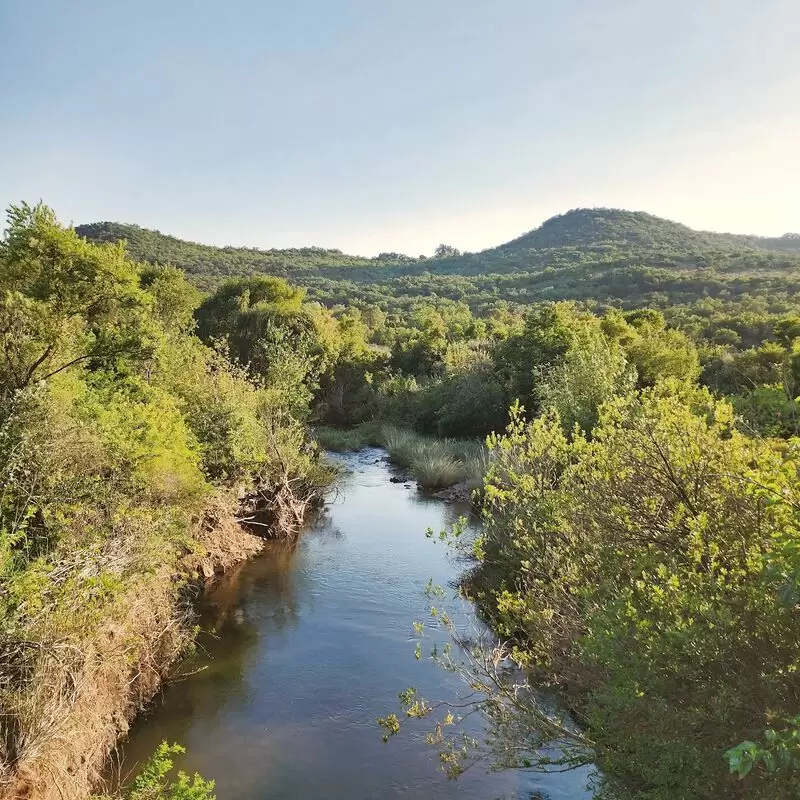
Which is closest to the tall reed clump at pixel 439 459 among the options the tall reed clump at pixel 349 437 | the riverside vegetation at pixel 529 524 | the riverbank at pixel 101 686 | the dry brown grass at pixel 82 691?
the riverside vegetation at pixel 529 524

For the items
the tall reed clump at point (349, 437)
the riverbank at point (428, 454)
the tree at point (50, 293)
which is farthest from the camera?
the tall reed clump at point (349, 437)

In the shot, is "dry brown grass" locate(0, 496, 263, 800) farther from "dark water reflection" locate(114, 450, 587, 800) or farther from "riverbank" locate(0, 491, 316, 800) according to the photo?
"dark water reflection" locate(114, 450, 587, 800)

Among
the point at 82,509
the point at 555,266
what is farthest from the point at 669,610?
the point at 555,266

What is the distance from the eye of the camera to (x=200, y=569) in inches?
538

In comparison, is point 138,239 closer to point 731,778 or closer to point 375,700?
point 375,700

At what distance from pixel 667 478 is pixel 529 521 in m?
4.26

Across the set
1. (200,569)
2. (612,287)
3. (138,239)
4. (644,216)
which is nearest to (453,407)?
(200,569)

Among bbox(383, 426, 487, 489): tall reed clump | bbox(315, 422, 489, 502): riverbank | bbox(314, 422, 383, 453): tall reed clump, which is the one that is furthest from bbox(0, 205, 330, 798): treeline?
bbox(314, 422, 383, 453): tall reed clump

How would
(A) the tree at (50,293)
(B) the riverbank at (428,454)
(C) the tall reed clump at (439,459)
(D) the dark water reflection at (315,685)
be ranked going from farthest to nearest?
(C) the tall reed clump at (439,459)
(B) the riverbank at (428,454)
(A) the tree at (50,293)
(D) the dark water reflection at (315,685)

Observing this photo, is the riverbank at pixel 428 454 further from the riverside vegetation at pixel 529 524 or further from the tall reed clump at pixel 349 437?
the riverside vegetation at pixel 529 524

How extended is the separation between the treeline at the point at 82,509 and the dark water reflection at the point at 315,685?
2.75 feet

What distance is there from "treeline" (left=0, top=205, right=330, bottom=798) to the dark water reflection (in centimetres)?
84

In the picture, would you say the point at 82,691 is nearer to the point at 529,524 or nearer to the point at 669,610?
the point at 529,524

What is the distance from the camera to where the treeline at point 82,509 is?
21.8 feet
